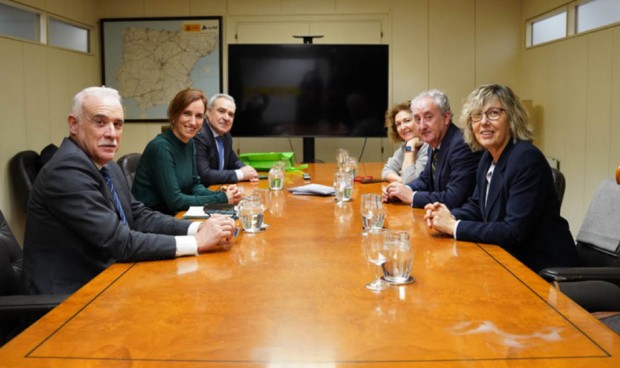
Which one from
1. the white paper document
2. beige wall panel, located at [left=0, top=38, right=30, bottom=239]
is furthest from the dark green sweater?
beige wall panel, located at [left=0, top=38, right=30, bottom=239]

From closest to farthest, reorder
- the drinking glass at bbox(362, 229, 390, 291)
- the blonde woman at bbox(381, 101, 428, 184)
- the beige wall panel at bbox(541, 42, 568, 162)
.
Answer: the drinking glass at bbox(362, 229, 390, 291)
the blonde woman at bbox(381, 101, 428, 184)
the beige wall panel at bbox(541, 42, 568, 162)

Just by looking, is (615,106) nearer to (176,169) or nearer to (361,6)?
(361,6)

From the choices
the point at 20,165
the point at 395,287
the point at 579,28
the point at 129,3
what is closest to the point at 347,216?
the point at 395,287

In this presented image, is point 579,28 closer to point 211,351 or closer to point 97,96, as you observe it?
point 97,96

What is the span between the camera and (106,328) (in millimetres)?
1262

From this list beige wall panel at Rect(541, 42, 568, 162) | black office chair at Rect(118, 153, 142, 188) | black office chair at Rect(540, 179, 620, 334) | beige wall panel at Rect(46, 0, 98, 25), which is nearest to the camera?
black office chair at Rect(540, 179, 620, 334)

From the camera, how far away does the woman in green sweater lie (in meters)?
3.19

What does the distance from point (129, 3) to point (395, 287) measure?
6.01 m

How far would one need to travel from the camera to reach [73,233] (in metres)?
1.98

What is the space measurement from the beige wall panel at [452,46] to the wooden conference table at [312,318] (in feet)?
16.1

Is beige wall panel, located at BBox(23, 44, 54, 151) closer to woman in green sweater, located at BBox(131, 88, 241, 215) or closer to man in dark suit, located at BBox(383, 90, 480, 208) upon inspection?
woman in green sweater, located at BBox(131, 88, 241, 215)

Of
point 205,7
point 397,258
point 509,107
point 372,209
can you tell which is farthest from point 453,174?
point 205,7

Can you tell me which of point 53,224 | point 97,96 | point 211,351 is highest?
point 97,96

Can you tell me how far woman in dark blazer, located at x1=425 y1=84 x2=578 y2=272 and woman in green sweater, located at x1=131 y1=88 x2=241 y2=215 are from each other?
4.45ft
